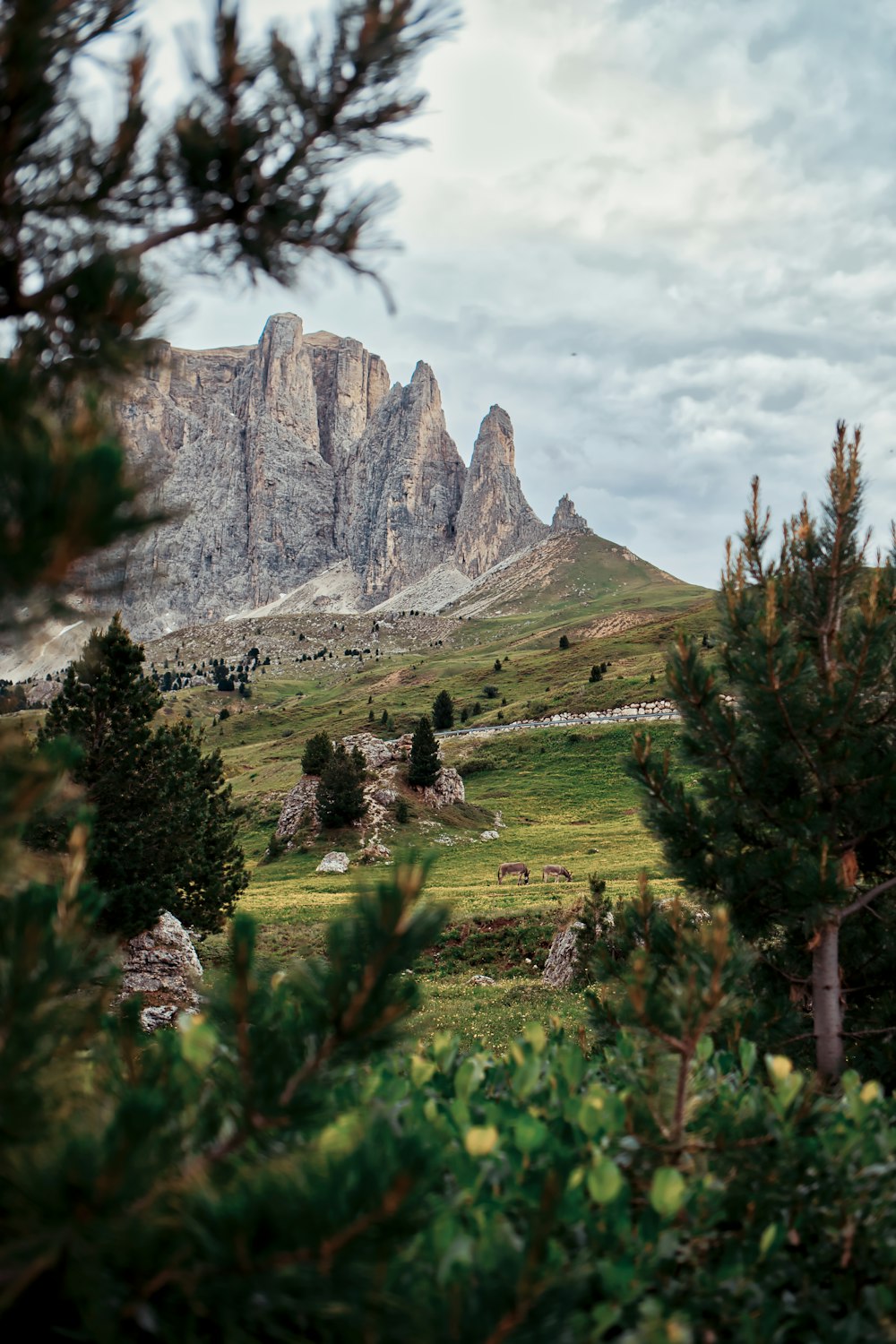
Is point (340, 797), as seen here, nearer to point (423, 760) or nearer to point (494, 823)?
point (423, 760)

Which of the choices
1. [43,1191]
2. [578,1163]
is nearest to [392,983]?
[43,1191]

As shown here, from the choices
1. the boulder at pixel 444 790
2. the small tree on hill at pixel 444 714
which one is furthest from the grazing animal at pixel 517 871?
the small tree on hill at pixel 444 714

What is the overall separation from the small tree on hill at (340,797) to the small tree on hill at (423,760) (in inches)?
177

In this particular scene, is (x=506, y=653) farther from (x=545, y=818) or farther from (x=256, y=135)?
(x=256, y=135)

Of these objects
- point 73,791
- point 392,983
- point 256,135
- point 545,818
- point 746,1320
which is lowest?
point 545,818

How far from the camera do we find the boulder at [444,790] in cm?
5188

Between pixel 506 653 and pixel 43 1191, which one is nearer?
pixel 43 1191

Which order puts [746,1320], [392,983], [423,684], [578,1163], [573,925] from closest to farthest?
[392,983], [746,1320], [578,1163], [573,925], [423,684]

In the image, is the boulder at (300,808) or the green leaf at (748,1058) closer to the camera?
the green leaf at (748,1058)

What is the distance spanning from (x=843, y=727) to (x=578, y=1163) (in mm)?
4533

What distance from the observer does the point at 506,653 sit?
17888cm

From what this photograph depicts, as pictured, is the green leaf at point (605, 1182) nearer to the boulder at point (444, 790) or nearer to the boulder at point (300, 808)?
the boulder at point (300, 808)

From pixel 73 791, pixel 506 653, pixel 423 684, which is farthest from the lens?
pixel 506 653

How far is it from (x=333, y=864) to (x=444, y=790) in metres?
11.7
